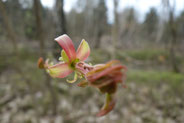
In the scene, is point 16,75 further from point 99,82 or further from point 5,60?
point 99,82

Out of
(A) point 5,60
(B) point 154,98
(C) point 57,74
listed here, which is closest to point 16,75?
(A) point 5,60

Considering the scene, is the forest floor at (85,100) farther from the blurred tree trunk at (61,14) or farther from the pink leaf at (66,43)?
the pink leaf at (66,43)

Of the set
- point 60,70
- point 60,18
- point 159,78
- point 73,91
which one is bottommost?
point 159,78

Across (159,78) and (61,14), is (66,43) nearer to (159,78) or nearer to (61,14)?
Answer: (61,14)

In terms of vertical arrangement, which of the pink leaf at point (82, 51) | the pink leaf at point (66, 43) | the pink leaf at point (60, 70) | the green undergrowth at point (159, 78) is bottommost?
the green undergrowth at point (159, 78)

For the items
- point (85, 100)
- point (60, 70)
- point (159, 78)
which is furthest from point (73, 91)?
point (60, 70)

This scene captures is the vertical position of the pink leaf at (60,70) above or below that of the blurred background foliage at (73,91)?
above

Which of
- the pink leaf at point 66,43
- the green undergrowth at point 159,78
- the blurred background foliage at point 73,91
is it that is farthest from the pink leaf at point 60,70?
the green undergrowth at point 159,78

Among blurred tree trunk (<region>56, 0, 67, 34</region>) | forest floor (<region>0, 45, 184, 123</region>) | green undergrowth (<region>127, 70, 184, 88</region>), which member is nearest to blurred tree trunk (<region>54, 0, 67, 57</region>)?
blurred tree trunk (<region>56, 0, 67, 34</region>)

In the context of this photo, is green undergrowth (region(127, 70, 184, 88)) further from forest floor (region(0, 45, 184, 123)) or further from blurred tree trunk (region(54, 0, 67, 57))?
blurred tree trunk (region(54, 0, 67, 57))
